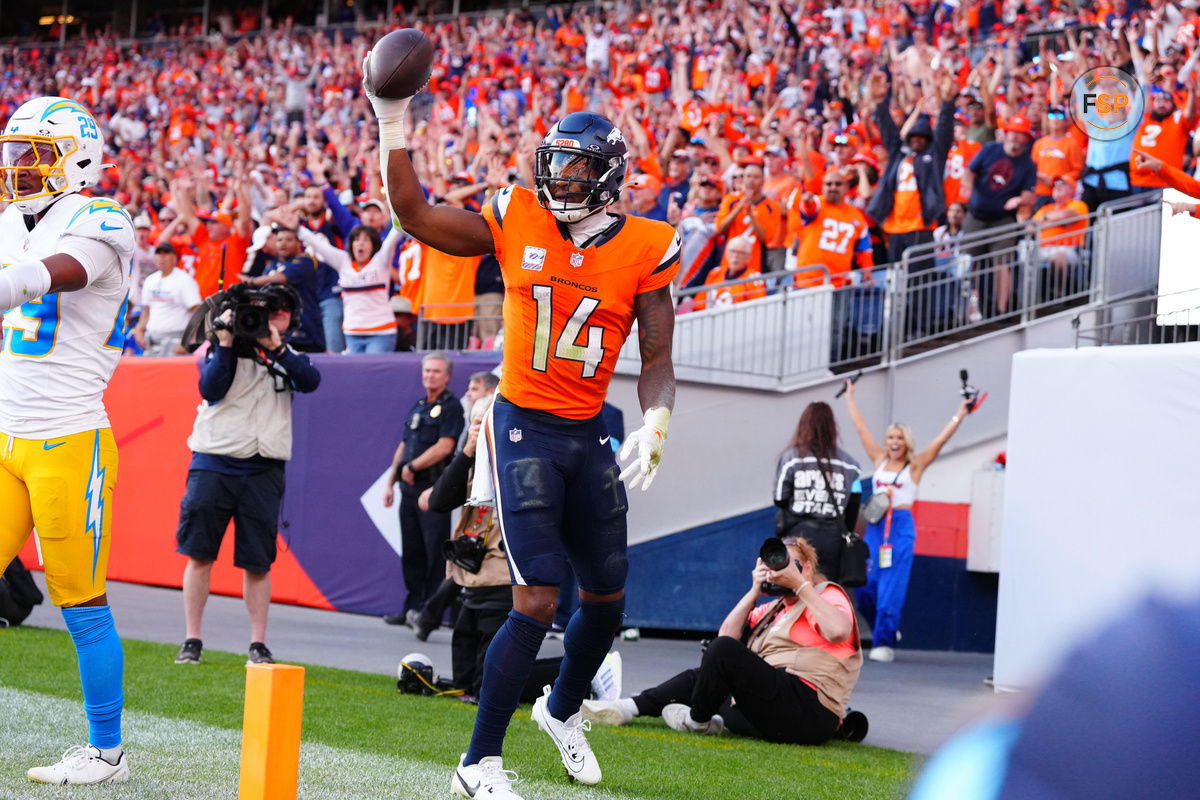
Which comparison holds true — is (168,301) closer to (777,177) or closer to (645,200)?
(645,200)

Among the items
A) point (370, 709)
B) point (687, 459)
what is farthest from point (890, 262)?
point (370, 709)

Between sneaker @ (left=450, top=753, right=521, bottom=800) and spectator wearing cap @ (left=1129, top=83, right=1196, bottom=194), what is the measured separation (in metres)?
9.29

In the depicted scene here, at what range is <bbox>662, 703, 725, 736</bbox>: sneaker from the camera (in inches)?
263

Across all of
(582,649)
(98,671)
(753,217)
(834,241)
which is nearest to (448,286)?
(753,217)

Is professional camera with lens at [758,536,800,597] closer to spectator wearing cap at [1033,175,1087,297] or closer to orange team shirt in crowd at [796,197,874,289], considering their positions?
orange team shirt in crowd at [796,197,874,289]

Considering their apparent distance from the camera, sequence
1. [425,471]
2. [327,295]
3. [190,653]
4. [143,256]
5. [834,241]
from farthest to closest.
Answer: [143,256] → [327,295] → [834,241] → [425,471] → [190,653]

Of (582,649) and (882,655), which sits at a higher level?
(582,649)

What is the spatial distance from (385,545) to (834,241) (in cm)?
459

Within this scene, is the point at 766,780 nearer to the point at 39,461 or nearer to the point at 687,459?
the point at 39,461

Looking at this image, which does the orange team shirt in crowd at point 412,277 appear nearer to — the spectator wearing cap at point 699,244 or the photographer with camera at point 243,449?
the spectator wearing cap at point 699,244

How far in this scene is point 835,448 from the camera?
9656 mm

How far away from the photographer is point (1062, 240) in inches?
467

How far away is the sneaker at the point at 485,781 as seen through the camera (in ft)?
14.3

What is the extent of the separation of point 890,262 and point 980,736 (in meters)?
11.8
